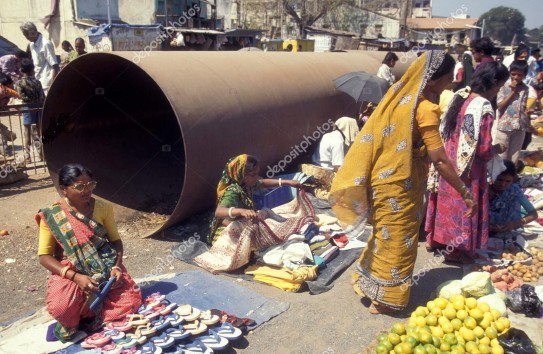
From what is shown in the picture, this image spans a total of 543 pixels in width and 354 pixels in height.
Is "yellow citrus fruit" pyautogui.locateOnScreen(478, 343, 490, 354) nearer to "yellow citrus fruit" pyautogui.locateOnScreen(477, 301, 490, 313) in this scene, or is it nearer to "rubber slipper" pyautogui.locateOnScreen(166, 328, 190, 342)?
"yellow citrus fruit" pyautogui.locateOnScreen(477, 301, 490, 313)

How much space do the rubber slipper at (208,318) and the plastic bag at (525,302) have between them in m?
2.36

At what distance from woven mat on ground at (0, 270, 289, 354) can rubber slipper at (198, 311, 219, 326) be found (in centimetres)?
33

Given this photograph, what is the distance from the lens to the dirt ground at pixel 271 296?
11.2 feet

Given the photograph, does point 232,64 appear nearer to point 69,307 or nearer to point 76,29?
point 69,307

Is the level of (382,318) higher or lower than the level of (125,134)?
lower

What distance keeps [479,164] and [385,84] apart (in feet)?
12.3

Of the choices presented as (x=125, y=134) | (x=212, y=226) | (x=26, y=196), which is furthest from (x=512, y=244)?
(x=26, y=196)

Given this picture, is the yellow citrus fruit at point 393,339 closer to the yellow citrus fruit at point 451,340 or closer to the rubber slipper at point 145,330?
the yellow citrus fruit at point 451,340

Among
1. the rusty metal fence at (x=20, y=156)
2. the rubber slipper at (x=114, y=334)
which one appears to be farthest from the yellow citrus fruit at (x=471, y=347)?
the rusty metal fence at (x=20, y=156)

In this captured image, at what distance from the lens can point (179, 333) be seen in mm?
3131

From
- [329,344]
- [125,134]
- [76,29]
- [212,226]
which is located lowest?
[329,344]

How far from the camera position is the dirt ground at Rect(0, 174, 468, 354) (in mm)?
3400

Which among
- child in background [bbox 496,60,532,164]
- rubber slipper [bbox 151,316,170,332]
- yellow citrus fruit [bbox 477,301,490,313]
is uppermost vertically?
child in background [bbox 496,60,532,164]

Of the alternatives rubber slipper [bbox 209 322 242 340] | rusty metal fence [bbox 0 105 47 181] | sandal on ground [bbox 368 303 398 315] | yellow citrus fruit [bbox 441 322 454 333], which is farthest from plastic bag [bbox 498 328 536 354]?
rusty metal fence [bbox 0 105 47 181]
